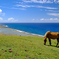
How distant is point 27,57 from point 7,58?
1965 millimetres

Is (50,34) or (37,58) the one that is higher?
(50,34)

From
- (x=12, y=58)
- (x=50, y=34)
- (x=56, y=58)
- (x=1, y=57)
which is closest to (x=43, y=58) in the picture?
(x=56, y=58)

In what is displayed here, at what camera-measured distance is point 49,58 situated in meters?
8.66

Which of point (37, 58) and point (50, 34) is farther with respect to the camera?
point (50, 34)

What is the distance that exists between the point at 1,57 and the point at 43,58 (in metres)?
4.22

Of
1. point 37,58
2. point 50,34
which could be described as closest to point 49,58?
point 37,58

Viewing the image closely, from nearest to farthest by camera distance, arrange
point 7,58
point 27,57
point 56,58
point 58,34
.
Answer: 1. point 7,58
2. point 27,57
3. point 56,58
4. point 58,34

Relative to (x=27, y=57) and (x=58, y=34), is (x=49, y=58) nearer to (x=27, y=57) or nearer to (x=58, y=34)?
(x=27, y=57)

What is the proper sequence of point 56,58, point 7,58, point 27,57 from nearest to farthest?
1. point 7,58
2. point 27,57
3. point 56,58

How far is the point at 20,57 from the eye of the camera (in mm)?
8133

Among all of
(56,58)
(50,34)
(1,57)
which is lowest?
(56,58)

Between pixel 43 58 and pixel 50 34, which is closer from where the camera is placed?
pixel 43 58

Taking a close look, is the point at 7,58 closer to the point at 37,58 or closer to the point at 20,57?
the point at 20,57

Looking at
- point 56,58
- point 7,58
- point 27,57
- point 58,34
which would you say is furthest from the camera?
point 58,34
